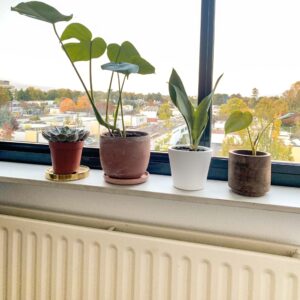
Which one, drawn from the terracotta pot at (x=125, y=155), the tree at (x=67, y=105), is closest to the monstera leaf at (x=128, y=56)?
the terracotta pot at (x=125, y=155)

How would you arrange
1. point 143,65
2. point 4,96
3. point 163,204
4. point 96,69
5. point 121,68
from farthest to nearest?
point 4,96
point 96,69
point 163,204
point 143,65
point 121,68

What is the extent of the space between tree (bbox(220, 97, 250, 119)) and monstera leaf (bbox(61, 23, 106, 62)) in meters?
0.44

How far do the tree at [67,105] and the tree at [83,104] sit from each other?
0.07 feet

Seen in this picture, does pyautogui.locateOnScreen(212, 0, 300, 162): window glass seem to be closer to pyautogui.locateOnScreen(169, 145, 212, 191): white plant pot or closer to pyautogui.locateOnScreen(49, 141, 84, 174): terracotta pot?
pyautogui.locateOnScreen(169, 145, 212, 191): white plant pot

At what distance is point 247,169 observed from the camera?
3.19ft

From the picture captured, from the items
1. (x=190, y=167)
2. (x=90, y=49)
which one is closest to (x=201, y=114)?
(x=190, y=167)

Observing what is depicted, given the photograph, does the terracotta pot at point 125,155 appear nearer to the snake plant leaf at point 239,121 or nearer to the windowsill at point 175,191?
the windowsill at point 175,191

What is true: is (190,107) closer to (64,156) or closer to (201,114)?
(201,114)

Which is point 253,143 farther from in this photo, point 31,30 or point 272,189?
point 31,30

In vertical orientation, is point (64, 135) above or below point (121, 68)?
below

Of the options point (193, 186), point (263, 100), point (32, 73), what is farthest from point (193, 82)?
point (32, 73)

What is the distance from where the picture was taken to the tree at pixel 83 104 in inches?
51.9

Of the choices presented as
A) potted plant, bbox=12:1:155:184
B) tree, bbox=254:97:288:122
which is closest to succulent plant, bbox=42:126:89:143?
potted plant, bbox=12:1:155:184

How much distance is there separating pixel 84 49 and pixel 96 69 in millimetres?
221
